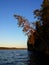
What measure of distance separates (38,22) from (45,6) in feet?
18.2

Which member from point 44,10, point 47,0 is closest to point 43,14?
point 44,10

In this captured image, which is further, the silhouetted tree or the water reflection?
the silhouetted tree

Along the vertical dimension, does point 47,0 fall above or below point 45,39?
above

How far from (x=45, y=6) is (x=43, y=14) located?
2.01 metres

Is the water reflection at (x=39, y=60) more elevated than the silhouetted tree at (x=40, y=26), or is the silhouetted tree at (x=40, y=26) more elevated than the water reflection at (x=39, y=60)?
the silhouetted tree at (x=40, y=26)

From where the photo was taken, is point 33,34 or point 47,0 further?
point 47,0

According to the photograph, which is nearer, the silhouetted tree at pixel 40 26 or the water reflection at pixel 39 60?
the water reflection at pixel 39 60

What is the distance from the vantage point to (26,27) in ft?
164

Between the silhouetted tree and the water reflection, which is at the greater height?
the silhouetted tree

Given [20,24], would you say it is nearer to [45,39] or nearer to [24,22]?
[24,22]

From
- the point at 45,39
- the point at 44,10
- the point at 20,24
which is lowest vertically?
the point at 45,39

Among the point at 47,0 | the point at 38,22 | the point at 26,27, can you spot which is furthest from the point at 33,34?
the point at 47,0

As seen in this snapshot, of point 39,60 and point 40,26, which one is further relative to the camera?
point 40,26

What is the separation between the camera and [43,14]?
51.8 metres
